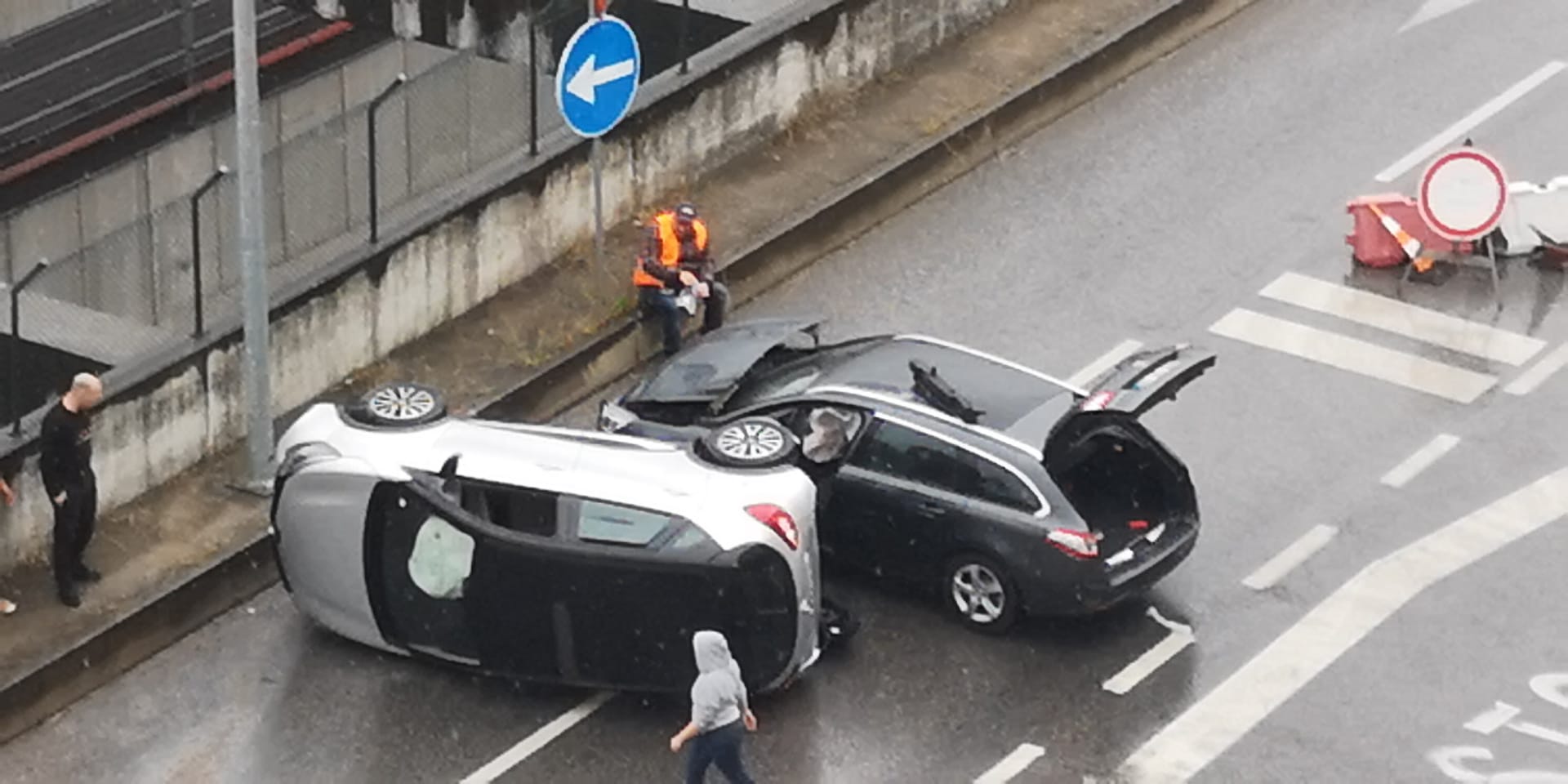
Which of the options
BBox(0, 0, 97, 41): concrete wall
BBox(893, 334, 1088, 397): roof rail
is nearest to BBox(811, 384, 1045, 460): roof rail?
BBox(893, 334, 1088, 397): roof rail

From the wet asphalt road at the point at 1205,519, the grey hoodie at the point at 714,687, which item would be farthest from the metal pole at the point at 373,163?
the grey hoodie at the point at 714,687

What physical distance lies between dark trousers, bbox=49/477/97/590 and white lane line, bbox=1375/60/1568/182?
10827 mm

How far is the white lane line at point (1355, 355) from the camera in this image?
798 inches

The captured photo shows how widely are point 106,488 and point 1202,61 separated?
1094cm

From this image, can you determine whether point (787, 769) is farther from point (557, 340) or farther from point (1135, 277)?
point (1135, 277)

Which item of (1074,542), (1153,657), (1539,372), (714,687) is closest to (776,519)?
(714,687)

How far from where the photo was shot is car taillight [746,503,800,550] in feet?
52.6

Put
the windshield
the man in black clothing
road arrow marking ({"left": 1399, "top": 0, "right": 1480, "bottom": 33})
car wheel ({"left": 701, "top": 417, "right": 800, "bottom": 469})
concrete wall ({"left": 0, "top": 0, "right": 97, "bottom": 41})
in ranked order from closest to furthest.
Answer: car wheel ({"left": 701, "top": 417, "right": 800, "bottom": 469}) < the man in black clothing < the windshield < concrete wall ({"left": 0, "top": 0, "right": 97, "bottom": 41}) < road arrow marking ({"left": 1399, "top": 0, "right": 1480, "bottom": 33})

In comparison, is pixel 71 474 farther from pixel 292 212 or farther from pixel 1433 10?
pixel 1433 10

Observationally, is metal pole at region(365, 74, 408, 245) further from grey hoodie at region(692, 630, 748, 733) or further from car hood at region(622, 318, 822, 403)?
grey hoodie at region(692, 630, 748, 733)

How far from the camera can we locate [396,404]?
17172 millimetres

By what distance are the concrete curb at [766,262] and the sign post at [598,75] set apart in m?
1.57

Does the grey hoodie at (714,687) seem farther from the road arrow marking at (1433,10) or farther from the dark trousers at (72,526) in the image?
the road arrow marking at (1433,10)

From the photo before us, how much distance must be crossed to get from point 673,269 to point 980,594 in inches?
159
